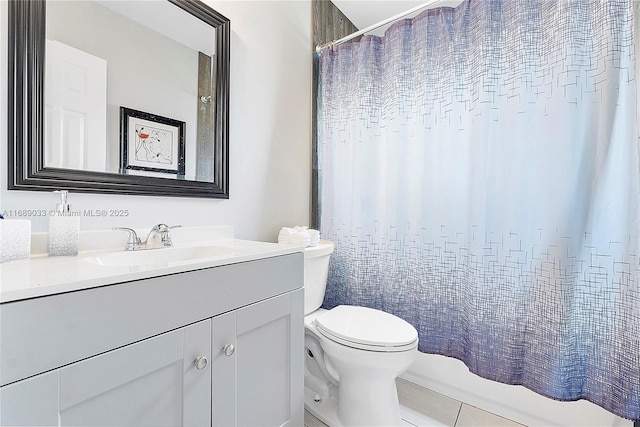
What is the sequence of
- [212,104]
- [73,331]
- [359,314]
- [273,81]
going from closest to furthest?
[73,331]
[212,104]
[359,314]
[273,81]

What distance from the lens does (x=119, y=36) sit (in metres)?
1.06

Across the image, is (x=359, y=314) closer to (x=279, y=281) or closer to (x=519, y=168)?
(x=279, y=281)

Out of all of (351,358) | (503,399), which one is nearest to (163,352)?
(351,358)

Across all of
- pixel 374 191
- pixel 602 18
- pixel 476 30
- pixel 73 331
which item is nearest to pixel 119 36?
pixel 73 331

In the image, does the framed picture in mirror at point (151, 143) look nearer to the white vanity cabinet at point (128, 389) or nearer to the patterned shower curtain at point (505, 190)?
the white vanity cabinet at point (128, 389)

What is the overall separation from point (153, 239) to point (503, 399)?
1.69 m

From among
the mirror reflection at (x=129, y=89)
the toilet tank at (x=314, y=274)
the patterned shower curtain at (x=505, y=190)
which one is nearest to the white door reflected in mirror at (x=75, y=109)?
the mirror reflection at (x=129, y=89)

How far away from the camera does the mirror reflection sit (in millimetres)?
A: 934

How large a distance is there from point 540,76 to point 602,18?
0.23 metres

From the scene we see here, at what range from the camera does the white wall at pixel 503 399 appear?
125cm

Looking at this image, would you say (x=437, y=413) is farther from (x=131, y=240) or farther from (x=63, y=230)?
(x=63, y=230)

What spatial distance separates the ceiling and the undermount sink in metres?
1.73

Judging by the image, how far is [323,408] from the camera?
4.62ft

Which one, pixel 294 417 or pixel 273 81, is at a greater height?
pixel 273 81
